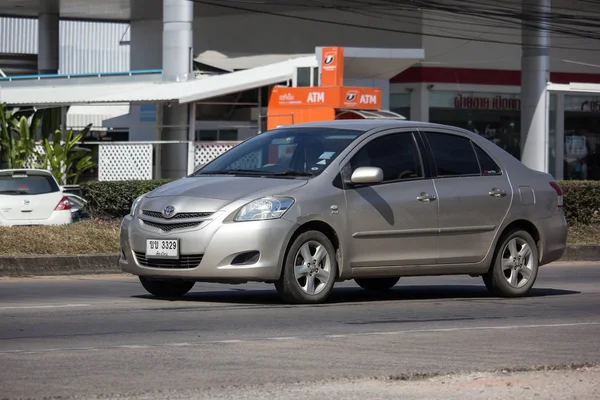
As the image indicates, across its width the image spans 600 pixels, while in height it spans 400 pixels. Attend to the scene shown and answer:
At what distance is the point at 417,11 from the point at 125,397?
36.2 meters

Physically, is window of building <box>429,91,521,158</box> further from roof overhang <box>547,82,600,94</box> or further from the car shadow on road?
the car shadow on road

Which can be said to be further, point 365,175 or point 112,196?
point 112,196

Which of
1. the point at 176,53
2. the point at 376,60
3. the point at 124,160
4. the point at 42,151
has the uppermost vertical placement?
the point at 176,53

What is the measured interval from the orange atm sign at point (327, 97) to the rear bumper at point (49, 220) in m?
8.32

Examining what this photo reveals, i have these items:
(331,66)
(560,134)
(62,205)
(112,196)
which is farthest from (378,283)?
(560,134)

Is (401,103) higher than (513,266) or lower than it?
higher

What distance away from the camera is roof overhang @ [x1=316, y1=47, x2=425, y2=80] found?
3294 cm

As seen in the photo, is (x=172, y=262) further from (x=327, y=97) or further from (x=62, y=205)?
(x=327, y=97)

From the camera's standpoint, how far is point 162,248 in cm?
A: 1048

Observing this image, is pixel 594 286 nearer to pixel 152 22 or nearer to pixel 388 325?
pixel 388 325

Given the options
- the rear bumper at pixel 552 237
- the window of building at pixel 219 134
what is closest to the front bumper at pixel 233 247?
the rear bumper at pixel 552 237

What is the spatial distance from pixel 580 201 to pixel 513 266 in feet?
31.8

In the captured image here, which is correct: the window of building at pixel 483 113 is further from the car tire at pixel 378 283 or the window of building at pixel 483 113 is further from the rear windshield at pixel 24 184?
the car tire at pixel 378 283

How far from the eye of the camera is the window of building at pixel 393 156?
1122cm
